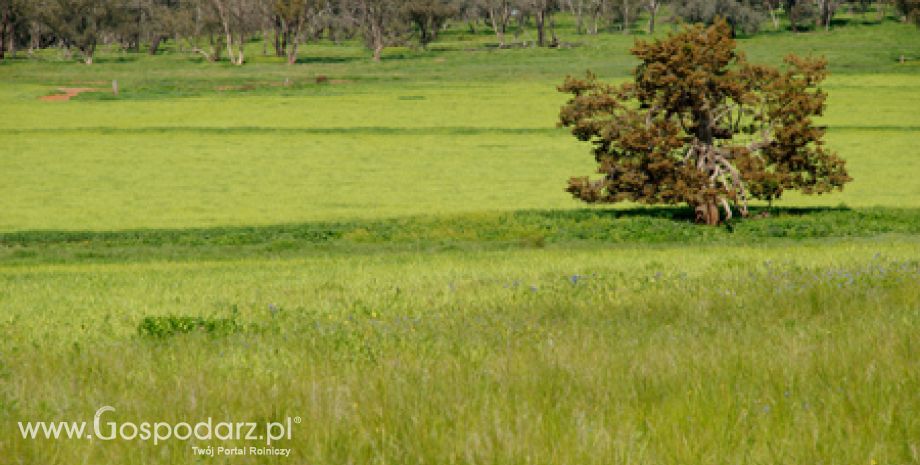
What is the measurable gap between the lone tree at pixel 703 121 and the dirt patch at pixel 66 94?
52344mm

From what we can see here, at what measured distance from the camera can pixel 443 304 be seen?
10.7 meters

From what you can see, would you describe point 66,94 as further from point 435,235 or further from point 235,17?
point 435,235

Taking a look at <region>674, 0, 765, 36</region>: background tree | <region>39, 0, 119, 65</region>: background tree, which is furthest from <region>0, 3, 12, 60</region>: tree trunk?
<region>674, 0, 765, 36</region>: background tree

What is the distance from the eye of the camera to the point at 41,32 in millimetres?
160750

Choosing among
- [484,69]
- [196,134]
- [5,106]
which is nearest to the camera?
[196,134]

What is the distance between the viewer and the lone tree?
85.3 feet

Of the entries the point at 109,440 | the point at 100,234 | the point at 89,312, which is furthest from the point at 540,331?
the point at 100,234

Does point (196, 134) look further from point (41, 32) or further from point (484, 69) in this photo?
point (41, 32)

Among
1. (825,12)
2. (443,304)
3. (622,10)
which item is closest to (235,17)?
(622,10)

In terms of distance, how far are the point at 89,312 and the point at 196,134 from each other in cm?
4191

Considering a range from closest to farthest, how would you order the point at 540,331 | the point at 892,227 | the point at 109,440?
the point at 109,440 → the point at 540,331 → the point at 892,227

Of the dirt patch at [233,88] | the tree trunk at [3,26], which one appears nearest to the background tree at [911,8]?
the dirt patch at [233,88]

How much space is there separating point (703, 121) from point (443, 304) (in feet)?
61.3

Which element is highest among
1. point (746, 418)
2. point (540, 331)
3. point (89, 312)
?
point (746, 418)
